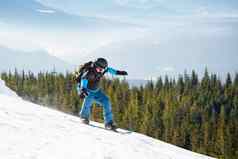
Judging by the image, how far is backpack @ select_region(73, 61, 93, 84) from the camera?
14.4m

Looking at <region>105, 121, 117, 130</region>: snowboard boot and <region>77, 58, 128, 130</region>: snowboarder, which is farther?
<region>77, 58, 128, 130</region>: snowboarder

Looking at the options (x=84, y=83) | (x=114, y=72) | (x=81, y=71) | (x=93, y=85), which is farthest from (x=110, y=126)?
(x=81, y=71)

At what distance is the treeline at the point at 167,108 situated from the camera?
109 m

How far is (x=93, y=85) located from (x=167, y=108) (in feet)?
376

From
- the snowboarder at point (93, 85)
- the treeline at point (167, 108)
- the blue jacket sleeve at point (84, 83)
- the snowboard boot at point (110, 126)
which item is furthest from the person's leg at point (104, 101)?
the treeline at point (167, 108)

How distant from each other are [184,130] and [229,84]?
8324 centimetres

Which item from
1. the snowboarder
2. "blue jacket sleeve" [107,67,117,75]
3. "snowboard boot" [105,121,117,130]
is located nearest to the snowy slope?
the snowboarder

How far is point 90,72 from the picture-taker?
14.6m

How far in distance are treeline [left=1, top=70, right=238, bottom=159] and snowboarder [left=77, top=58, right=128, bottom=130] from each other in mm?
93895

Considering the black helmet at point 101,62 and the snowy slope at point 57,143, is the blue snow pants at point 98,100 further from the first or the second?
the snowy slope at point 57,143

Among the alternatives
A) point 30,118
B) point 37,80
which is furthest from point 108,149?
point 37,80

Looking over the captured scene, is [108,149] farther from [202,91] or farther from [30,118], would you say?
[202,91]

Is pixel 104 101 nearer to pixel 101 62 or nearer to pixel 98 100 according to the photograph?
pixel 98 100

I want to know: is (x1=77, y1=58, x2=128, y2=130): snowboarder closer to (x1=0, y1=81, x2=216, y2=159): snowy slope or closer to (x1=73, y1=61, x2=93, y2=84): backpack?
(x1=73, y1=61, x2=93, y2=84): backpack
